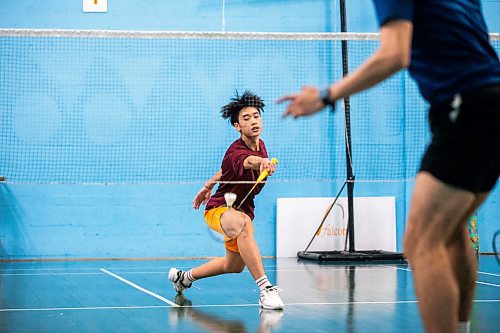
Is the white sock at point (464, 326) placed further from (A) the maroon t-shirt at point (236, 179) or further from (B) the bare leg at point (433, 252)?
(A) the maroon t-shirt at point (236, 179)

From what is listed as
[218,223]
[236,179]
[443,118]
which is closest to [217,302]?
[218,223]

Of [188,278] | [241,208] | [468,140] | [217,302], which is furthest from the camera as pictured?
[188,278]

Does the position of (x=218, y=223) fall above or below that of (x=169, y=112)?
below

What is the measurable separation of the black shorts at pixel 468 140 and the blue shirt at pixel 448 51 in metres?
0.04

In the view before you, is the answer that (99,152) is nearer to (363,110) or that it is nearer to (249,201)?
(363,110)

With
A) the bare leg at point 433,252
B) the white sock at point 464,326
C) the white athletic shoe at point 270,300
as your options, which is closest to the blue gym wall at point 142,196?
the white athletic shoe at point 270,300

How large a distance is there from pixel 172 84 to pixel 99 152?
1225mm

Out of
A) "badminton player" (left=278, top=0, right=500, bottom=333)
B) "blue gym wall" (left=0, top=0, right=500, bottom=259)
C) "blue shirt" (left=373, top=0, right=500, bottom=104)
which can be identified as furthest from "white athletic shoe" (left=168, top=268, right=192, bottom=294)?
"blue gym wall" (left=0, top=0, right=500, bottom=259)

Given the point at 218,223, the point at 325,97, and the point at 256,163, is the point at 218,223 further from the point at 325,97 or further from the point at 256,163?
the point at 325,97

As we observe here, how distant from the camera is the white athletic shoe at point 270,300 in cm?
477

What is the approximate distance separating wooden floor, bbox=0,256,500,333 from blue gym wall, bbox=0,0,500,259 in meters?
1.76

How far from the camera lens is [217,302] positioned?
17.2 ft

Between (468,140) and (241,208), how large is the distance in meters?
3.19

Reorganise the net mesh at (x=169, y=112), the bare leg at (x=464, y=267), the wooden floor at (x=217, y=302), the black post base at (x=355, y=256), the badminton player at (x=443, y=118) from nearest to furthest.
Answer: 1. the badminton player at (x=443, y=118)
2. the bare leg at (x=464, y=267)
3. the wooden floor at (x=217, y=302)
4. the black post base at (x=355, y=256)
5. the net mesh at (x=169, y=112)
